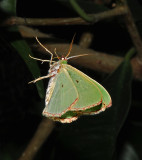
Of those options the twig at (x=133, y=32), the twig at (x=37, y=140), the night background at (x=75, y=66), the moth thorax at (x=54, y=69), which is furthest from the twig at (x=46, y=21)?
the twig at (x=37, y=140)

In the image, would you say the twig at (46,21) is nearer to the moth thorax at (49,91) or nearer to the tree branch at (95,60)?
the tree branch at (95,60)

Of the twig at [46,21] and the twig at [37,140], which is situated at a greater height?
the twig at [46,21]

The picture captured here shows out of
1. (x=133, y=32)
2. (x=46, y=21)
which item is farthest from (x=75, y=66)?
(x=46, y=21)

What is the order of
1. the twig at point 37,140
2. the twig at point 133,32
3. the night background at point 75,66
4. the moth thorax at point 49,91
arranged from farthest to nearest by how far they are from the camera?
the twig at point 37,140
the twig at point 133,32
the moth thorax at point 49,91
the night background at point 75,66

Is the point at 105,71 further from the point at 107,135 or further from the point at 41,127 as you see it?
the point at 41,127

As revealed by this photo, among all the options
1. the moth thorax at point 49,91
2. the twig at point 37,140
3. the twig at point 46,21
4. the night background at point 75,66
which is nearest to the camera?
the twig at point 46,21

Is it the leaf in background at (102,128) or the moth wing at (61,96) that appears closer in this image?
the moth wing at (61,96)

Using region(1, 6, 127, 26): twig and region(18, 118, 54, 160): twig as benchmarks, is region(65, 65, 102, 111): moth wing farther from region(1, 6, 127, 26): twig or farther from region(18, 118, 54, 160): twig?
region(18, 118, 54, 160): twig
